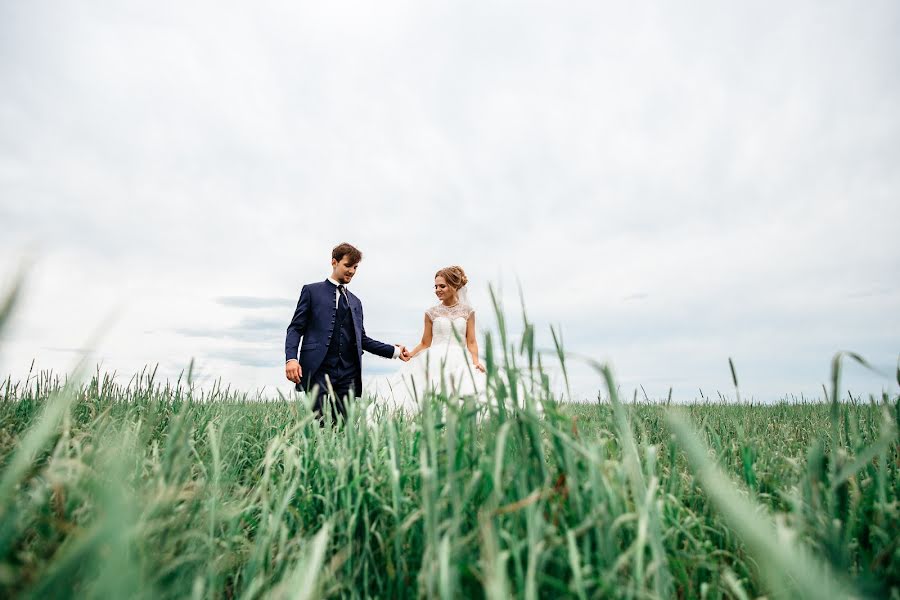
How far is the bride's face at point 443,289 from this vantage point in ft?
25.2

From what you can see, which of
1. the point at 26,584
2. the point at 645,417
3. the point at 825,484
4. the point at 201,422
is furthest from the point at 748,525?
the point at 645,417

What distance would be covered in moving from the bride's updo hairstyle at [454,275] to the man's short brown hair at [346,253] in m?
1.27

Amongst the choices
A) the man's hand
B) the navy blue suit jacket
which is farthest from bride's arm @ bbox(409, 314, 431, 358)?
the man's hand

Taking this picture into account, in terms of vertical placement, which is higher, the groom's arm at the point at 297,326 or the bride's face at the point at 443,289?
the bride's face at the point at 443,289

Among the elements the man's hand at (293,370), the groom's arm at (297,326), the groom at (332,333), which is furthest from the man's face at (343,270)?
the man's hand at (293,370)

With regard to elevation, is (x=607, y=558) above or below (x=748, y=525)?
below

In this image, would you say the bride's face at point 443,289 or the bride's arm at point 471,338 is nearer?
the bride's arm at point 471,338

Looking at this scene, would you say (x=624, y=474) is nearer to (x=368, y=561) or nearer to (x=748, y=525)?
(x=748, y=525)

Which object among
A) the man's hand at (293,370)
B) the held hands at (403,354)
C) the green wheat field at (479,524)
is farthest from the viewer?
the held hands at (403,354)

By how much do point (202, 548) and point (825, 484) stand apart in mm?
2070

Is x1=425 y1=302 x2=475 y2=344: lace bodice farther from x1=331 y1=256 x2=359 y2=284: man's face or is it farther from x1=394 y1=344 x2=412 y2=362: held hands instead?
x1=331 y1=256 x2=359 y2=284: man's face

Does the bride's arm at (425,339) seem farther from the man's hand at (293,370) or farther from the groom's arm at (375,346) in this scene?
the man's hand at (293,370)

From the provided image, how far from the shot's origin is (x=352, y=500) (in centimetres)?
217

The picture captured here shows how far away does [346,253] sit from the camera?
7.02 meters
